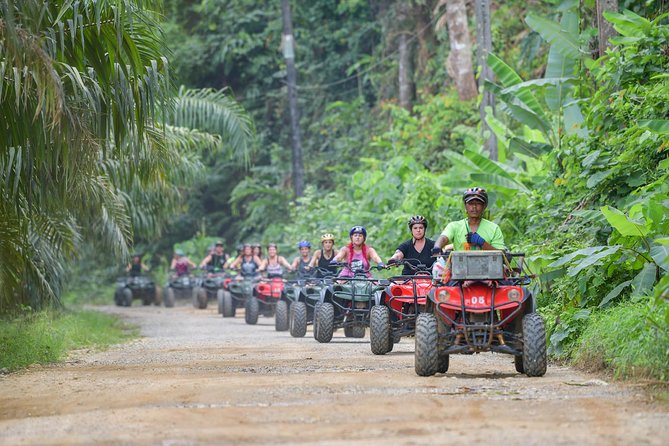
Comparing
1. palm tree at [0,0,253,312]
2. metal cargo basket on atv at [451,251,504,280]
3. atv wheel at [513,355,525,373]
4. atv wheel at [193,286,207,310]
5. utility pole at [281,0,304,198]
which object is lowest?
atv wheel at [513,355,525,373]

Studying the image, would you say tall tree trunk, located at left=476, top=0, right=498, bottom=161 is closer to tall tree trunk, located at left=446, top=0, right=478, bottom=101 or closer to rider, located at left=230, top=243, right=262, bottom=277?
tall tree trunk, located at left=446, top=0, right=478, bottom=101

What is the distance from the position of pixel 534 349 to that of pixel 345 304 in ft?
21.5

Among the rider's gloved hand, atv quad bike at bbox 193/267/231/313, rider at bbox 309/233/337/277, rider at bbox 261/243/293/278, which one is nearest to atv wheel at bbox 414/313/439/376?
the rider's gloved hand

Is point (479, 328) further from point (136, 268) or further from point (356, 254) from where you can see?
point (136, 268)

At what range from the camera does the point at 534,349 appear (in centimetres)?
1181

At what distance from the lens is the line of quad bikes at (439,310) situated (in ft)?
39.3

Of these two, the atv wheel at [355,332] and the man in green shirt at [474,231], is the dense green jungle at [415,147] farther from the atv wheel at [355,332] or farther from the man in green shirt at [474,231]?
the atv wheel at [355,332]

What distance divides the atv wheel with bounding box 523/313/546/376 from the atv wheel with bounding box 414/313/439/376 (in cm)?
88

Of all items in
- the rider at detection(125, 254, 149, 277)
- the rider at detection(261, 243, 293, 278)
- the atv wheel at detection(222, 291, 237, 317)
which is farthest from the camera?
the rider at detection(125, 254, 149, 277)

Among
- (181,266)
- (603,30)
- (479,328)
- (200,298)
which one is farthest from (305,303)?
(181,266)

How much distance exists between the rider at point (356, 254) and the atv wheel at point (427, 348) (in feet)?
21.3

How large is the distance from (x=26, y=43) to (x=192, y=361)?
4936mm

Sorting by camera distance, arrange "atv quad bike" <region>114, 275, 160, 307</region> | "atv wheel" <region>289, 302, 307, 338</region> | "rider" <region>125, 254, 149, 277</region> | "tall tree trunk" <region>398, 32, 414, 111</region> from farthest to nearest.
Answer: "rider" <region>125, 254, 149, 277</region>
"atv quad bike" <region>114, 275, 160, 307</region>
"tall tree trunk" <region>398, 32, 414, 111</region>
"atv wheel" <region>289, 302, 307, 338</region>

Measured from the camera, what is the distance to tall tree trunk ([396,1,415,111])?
36031 mm
